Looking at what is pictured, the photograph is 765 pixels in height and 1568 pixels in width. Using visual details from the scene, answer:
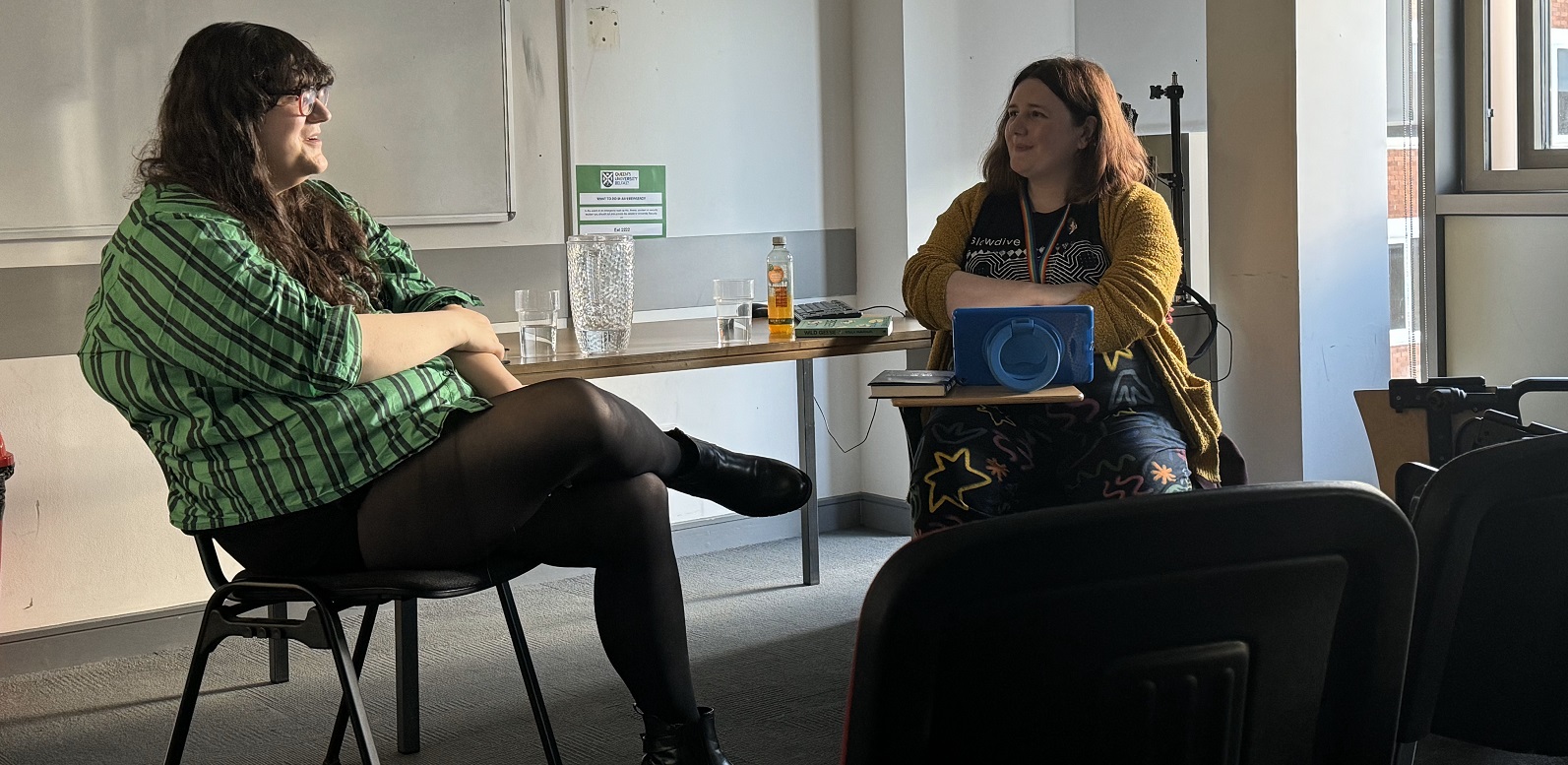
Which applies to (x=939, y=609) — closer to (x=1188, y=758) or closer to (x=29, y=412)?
(x=1188, y=758)

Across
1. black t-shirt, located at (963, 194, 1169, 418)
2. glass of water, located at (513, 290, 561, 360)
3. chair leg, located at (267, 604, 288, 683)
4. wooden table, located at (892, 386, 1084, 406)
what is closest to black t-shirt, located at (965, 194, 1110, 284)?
black t-shirt, located at (963, 194, 1169, 418)

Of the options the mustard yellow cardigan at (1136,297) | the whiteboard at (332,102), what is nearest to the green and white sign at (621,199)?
the whiteboard at (332,102)

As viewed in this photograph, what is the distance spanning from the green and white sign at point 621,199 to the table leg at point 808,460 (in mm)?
608

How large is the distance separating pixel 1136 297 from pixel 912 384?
52cm

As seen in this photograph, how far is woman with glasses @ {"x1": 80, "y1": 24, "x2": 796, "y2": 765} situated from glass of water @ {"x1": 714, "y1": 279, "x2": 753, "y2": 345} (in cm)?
67

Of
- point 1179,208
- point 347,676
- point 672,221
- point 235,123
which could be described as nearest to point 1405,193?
point 1179,208

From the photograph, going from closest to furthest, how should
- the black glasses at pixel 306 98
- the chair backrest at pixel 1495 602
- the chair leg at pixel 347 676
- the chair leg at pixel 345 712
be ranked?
1. the chair backrest at pixel 1495 602
2. the chair leg at pixel 347 676
3. the black glasses at pixel 306 98
4. the chair leg at pixel 345 712

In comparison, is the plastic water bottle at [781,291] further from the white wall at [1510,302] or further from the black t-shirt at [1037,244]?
the white wall at [1510,302]

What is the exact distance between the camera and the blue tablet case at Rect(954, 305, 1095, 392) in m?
2.39

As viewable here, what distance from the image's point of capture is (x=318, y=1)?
3.44 metres

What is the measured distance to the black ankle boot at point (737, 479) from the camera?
2.28m

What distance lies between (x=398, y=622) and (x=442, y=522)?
65 centimetres

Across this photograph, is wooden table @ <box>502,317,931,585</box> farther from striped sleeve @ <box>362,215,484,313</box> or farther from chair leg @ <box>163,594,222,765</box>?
chair leg @ <box>163,594,222,765</box>

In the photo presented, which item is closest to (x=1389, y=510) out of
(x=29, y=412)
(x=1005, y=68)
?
(x=29, y=412)
